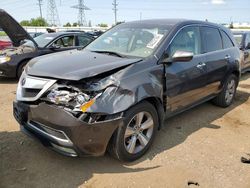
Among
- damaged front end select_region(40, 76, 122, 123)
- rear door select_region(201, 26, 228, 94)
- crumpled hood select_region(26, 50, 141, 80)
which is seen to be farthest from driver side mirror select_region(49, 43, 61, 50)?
damaged front end select_region(40, 76, 122, 123)

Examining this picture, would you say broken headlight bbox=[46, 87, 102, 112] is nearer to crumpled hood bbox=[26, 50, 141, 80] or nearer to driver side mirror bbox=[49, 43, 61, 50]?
crumpled hood bbox=[26, 50, 141, 80]

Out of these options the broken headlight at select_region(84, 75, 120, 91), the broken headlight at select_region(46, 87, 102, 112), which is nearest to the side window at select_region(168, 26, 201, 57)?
the broken headlight at select_region(84, 75, 120, 91)

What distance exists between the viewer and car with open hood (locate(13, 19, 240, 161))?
295 centimetres

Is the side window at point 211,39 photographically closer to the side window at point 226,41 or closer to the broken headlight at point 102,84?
the side window at point 226,41

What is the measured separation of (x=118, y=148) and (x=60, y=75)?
1.07 metres

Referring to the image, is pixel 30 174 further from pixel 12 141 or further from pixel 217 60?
pixel 217 60

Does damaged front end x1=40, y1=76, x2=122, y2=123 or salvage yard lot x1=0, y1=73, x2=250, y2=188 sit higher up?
damaged front end x1=40, y1=76, x2=122, y2=123

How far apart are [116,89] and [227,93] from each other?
346cm

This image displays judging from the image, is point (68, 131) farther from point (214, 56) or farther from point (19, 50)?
point (19, 50)

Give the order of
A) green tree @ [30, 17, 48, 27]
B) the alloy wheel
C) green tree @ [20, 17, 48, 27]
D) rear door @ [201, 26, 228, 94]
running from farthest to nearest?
green tree @ [20, 17, 48, 27]
green tree @ [30, 17, 48, 27]
rear door @ [201, 26, 228, 94]
the alloy wheel

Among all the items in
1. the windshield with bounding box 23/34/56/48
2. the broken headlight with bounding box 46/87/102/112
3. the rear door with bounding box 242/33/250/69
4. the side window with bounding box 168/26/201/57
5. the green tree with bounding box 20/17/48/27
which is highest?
the side window with bounding box 168/26/201/57

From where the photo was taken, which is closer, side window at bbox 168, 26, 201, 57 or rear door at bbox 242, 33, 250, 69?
side window at bbox 168, 26, 201, 57

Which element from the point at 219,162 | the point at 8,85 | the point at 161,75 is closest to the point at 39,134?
the point at 161,75

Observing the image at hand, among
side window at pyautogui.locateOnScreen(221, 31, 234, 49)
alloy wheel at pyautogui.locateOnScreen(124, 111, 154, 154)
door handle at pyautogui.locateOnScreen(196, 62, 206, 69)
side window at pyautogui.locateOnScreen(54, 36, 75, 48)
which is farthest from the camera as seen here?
side window at pyautogui.locateOnScreen(54, 36, 75, 48)
